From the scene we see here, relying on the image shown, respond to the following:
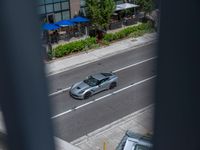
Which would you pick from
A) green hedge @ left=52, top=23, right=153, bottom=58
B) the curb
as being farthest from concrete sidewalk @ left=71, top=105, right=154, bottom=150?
green hedge @ left=52, top=23, right=153, bottom=58

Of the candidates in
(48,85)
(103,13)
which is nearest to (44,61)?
(48,85)

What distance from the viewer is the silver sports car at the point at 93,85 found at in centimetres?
1616

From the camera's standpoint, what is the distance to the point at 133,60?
19.9m

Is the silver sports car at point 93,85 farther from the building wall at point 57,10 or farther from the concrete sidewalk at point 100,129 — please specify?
the building wall at point 57,10

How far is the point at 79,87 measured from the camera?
53.5 feet

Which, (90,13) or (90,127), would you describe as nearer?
(90,127)

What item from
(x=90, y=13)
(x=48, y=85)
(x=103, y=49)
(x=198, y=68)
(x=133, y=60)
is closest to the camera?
(x=198, y=68)

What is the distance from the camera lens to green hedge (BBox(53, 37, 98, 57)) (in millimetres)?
20188

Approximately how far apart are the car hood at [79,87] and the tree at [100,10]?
7.26 meters

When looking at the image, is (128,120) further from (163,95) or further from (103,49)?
(163,95)

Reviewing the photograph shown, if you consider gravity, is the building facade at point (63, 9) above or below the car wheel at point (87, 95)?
above

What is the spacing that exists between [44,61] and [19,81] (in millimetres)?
111

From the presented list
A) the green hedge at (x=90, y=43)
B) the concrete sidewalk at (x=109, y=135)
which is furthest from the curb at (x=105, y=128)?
the green hedge at (x=90, y=43)

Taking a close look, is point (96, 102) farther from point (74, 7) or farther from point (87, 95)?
point (74, 7)
